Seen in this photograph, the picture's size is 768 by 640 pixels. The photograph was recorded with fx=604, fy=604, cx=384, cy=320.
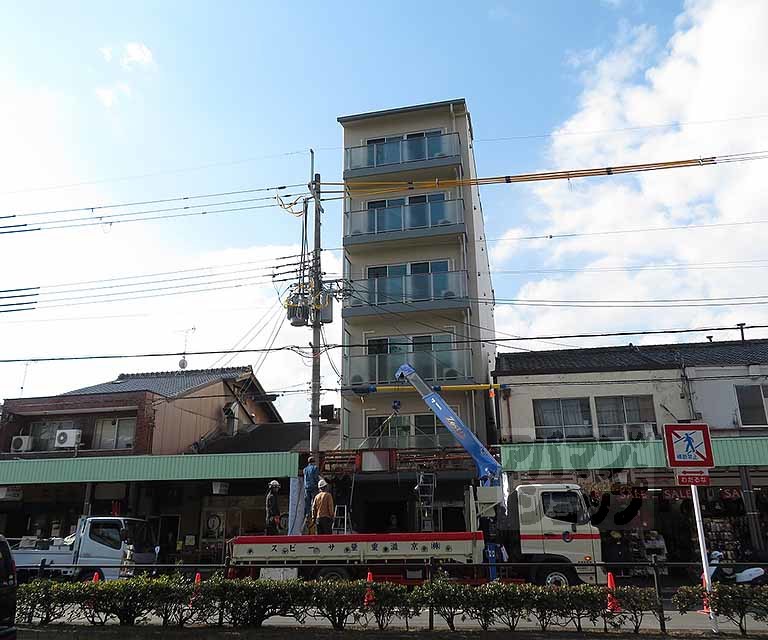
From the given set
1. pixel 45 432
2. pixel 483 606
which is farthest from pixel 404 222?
pixel 483 606

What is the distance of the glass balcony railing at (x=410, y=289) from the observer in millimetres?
23484

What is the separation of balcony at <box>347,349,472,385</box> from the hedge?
1295 centimetres

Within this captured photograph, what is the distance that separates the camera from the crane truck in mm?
12320

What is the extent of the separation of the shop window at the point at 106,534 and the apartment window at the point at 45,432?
9120 mm

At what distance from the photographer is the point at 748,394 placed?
20.3 m

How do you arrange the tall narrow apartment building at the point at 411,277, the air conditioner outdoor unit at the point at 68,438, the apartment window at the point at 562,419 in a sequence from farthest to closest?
1. the air conditioner outdoor unit at the point at 68,438
2. the tall narrow apartment building at the point at 411,277
3. the apartment window at the point at 562,419

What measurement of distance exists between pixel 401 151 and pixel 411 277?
600 cm

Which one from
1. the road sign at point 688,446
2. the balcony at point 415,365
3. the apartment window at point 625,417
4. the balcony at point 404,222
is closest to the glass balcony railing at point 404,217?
the balcony at point 404,222

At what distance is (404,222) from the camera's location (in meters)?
25.0

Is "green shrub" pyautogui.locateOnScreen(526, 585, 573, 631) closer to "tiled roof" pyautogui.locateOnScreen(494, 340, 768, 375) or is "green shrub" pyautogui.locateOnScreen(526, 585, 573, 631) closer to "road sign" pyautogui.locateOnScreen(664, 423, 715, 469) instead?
"road sign" pyautogui.locateOnScreen(664, 423, 715, 469)

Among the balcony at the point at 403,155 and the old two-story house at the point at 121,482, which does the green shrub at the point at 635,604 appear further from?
the balcony at the point at 403,155

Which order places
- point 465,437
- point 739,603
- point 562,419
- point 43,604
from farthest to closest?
1. point 562,419
2. point 465,437
3. point 43,604
4. point 739,603

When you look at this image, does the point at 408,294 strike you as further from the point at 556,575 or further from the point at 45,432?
the point at 45,432

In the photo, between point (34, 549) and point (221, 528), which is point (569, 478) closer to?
point (221, 528)
